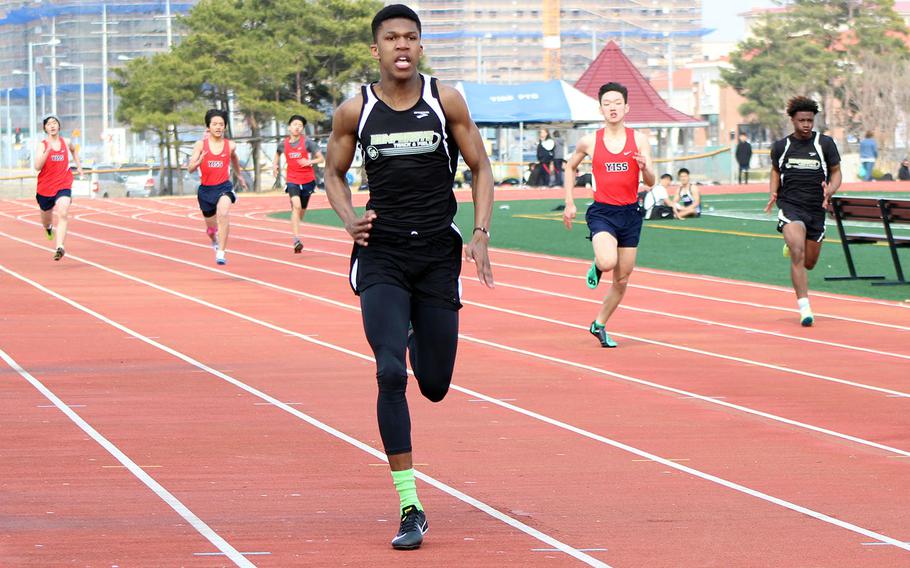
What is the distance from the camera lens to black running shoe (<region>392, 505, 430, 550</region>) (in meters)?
5.71

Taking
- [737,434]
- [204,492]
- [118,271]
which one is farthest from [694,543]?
[118,271]

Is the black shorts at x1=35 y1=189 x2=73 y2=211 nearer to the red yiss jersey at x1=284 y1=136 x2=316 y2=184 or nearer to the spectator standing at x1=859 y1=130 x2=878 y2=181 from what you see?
the red yiss jersey at x1=284 y1=136 x2=316 y2=184

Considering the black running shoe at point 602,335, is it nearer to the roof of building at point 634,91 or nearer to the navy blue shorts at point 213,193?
the navy blue shorts at point 213,193

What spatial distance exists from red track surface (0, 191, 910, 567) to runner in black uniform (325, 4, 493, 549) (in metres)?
0.72

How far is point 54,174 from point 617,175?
10.8 meters

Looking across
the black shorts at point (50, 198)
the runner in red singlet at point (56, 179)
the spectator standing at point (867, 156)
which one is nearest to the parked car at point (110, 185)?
the spectator standing at point (867, 156)

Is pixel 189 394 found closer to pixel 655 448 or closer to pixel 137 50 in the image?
pixel 655 448

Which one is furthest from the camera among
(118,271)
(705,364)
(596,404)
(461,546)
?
(118,271)

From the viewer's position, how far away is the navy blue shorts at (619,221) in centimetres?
1223

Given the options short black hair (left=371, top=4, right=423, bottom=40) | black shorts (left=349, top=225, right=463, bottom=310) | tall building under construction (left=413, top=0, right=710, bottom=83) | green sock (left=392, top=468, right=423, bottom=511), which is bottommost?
green sock (left=392, top=468, right=423, bottom=511)

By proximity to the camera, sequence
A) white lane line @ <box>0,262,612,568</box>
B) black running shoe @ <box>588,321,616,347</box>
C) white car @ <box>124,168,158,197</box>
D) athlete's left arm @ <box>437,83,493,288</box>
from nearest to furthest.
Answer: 1. white lane line @ <box>0,262,612,568</box>
2. athlete's left arm @ <box>437,83,493,288</box>
3. black running shoe @ <box>588,321,616,347</box>
4. white car @ <box>124,168,158,197</box>

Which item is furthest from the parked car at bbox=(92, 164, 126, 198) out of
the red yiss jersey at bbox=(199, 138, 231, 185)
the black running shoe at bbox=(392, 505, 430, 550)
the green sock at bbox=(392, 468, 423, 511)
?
the black running shoe at bbox=(392, 505, 430, 550)

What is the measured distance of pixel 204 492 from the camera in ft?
22.2

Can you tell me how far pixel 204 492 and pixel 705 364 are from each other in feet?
17.7
